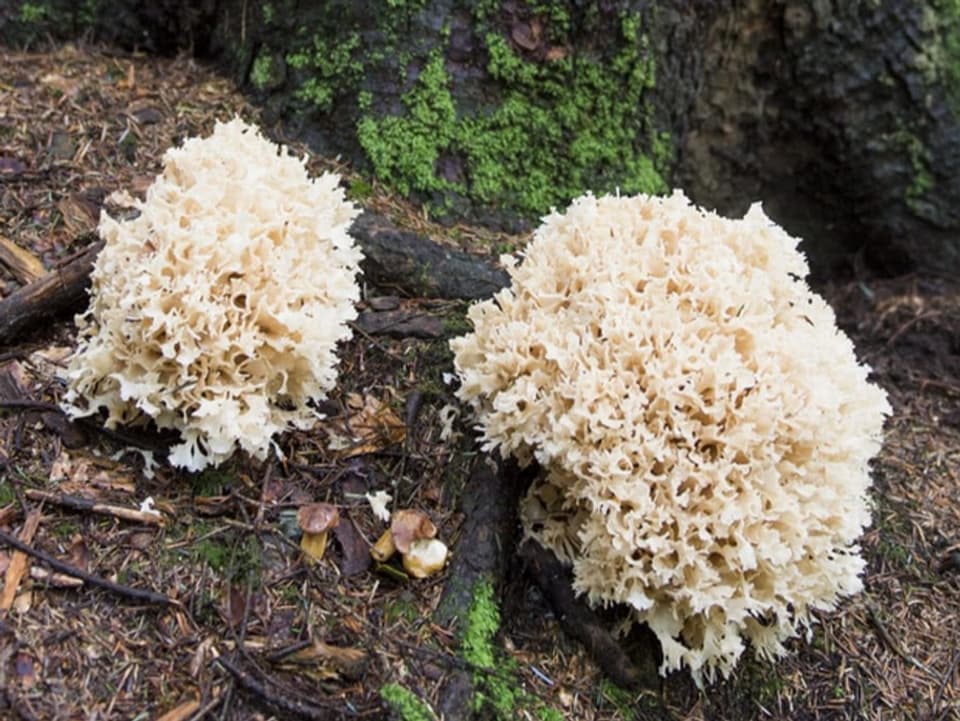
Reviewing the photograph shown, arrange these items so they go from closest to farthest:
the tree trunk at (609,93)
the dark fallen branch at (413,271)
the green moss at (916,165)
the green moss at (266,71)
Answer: the dark fallen branch at (413,271), the tree trunk at (609,93), the green moss at (266,71), the green moss at (916,165)

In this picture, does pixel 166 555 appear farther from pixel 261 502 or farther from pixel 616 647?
pixel 616 647

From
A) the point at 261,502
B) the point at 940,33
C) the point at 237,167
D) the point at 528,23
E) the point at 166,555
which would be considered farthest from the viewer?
the point at 940,33

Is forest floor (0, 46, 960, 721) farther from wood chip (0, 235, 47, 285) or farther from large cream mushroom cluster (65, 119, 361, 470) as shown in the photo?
large cream mushroom cluster (65, 119, 361, 470)

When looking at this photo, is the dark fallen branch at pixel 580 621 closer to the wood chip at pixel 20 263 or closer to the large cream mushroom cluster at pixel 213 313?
the large cream mushroom cluster at pixel 213 313

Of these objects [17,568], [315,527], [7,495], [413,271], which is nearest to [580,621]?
[315,527]

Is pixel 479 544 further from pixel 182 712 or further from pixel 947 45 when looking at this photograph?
pixel 947 45

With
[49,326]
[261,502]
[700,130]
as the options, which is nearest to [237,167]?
[49,326]

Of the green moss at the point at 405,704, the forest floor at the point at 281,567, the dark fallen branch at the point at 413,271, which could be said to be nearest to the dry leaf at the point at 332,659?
the forest floor at the point at 281,567

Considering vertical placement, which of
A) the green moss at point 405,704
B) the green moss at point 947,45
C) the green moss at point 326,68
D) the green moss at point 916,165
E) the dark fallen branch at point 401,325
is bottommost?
the green moss at point 405,704

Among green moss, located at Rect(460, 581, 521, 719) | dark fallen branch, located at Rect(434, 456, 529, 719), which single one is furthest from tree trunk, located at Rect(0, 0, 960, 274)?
green moss, located at Rect(460, 581, 521, 719)
